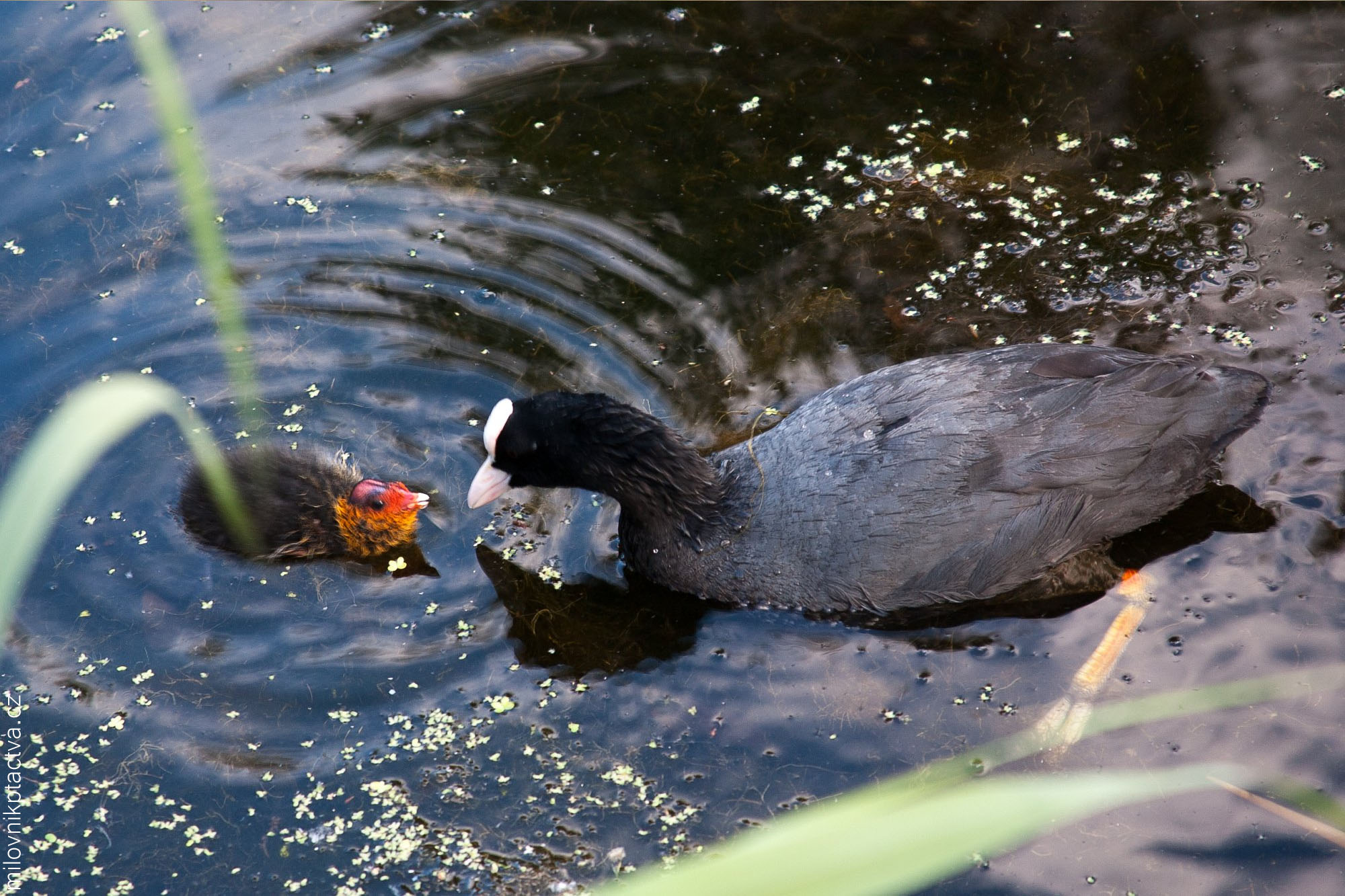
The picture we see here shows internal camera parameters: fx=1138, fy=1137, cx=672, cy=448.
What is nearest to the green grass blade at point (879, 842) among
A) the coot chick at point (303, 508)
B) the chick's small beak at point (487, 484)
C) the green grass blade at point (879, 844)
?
the green grass blade at point (879, 844)

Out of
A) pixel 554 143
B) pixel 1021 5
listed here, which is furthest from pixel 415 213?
pixel 1021 5

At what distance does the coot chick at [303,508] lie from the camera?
454 cm

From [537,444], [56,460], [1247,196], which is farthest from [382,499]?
[1247,196]

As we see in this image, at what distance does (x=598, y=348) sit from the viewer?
5312mm

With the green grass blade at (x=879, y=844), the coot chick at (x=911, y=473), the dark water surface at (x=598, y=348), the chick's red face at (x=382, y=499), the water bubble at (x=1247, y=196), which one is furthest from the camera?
the water bubble at (x=1247, y=196)

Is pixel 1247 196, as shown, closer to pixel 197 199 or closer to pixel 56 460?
pixel 197 199

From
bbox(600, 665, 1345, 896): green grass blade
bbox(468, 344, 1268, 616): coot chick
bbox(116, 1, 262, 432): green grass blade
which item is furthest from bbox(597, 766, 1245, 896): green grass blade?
bbox(468, 344, 1268, 616): coot chick

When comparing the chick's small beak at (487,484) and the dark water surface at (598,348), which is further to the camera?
the chick's small beak at (487,484)

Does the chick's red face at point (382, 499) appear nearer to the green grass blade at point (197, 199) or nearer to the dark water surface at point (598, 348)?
the dark water surface at point (598, 348)

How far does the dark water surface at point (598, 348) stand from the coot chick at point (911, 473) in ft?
0.87

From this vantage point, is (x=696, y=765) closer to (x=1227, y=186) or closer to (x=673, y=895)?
(x=673, y=895)

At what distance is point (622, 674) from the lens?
427cm

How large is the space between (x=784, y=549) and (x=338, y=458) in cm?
198

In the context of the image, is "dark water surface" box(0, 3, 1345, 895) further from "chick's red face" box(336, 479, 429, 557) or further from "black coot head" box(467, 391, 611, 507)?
"black coot head" box(467, 391, 611, 507)
